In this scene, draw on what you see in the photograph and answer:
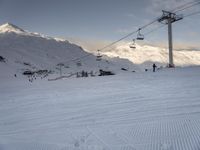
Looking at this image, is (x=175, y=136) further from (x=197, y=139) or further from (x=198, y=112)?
(x=198, y=112)

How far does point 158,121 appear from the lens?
29.3 feet

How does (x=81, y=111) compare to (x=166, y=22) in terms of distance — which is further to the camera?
(x=166, y=22)

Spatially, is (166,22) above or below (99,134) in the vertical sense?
above

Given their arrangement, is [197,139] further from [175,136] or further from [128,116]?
[128,116]

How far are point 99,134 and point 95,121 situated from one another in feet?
5.61

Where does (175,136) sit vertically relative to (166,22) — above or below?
below

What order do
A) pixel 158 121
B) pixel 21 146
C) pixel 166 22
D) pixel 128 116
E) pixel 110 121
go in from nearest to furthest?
1. pixel 21 146
2. pixel 158 121
3. pixel 110 121
4. pixel 128 116
5. pixel 166 22

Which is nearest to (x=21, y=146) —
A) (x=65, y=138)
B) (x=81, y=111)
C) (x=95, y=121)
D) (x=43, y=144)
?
(x=43, y=144)

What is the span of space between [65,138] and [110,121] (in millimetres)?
1933

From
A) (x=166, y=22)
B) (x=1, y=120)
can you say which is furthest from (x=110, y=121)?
(x=166, y=22)

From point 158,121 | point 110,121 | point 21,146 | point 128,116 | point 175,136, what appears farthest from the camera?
point 128,116

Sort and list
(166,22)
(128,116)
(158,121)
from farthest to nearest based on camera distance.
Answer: (166,22) < (128,116) < (158,121)

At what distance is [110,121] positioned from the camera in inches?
377

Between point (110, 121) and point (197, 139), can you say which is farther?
point (110, 121)
